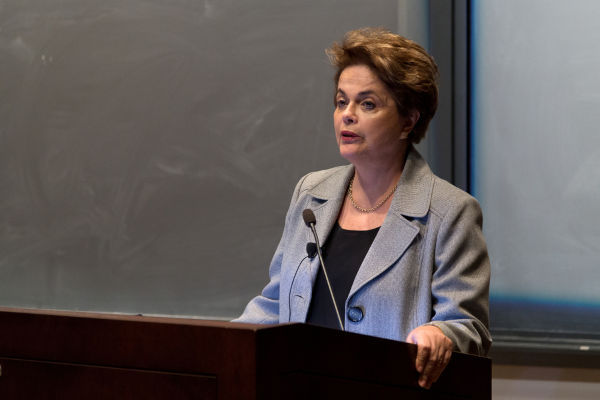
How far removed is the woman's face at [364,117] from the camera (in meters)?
1.98

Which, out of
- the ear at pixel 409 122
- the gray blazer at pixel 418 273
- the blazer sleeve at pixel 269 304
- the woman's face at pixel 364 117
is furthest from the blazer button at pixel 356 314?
the ear at pixel 409 122

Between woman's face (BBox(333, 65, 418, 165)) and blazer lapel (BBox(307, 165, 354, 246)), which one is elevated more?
woman's face (BBox(333, 65, 418, 165))

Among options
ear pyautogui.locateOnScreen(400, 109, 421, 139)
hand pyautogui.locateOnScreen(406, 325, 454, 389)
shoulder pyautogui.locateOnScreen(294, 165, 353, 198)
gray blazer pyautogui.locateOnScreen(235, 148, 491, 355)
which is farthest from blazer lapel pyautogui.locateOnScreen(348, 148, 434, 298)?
hand pyautogui.locateOnScreen(406, 325, 454, 389)

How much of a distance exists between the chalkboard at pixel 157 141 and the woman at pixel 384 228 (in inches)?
37.6

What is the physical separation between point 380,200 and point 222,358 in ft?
3.62

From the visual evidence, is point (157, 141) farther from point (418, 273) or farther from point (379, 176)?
point (418, 273)

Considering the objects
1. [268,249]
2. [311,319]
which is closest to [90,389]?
[311,319]

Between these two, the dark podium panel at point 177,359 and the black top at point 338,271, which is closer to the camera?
the dark podium panel at point 177,359

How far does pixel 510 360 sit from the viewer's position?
288 centimetres

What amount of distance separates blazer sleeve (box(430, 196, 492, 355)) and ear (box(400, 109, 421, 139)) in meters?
0.27

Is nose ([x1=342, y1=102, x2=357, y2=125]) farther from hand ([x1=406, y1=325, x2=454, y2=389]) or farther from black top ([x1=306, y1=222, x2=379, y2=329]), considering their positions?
hand ([x1=406, y1=325, x2=454, y2=389])

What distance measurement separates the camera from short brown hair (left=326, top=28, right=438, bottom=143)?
1980 mm

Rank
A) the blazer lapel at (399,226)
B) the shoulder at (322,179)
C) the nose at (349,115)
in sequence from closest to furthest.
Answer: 1. the blazer lapel at (399,226)
2. the nose at (349,115)
3. the shoulder at (322,179)

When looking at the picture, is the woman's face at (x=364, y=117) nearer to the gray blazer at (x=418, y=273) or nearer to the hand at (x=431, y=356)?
the gray blazer at (x=418, y=273)
